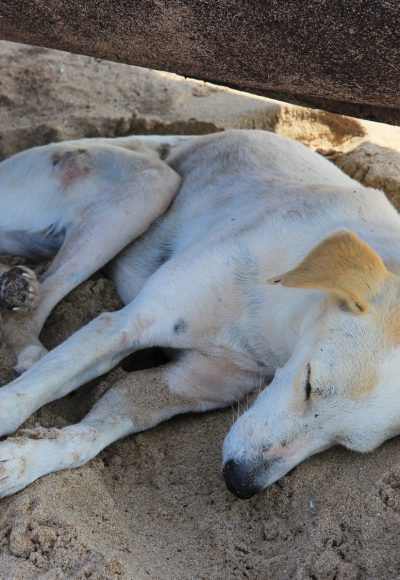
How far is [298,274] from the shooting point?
2543mm

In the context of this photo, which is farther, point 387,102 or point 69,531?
point 387,102

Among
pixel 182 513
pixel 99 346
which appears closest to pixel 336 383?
pixel 182 513

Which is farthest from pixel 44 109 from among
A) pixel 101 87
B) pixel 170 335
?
pixel 170 335

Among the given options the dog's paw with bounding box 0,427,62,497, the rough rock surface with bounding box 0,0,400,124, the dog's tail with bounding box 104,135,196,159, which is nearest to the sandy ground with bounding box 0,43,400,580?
the dog's paw with bounding box 0,427,62,497

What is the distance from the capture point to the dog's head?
2.58m

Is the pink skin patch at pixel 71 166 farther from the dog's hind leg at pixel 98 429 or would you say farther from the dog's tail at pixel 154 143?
the dog's hind leg at pixel 98 429

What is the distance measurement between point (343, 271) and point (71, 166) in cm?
187

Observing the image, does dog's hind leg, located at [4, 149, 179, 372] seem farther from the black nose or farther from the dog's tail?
the black nose

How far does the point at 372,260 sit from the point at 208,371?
94 cm

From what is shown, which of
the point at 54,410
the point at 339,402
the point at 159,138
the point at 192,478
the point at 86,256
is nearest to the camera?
the point at 339,402

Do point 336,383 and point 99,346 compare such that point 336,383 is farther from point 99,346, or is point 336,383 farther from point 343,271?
point 99,346

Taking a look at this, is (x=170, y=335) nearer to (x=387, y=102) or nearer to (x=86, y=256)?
(x=86, y=256)

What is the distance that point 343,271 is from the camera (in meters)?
2.58

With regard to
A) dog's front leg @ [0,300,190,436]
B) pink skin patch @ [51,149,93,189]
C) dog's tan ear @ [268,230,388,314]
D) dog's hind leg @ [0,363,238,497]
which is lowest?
dog's hind leg @ [0,363,238,497]
